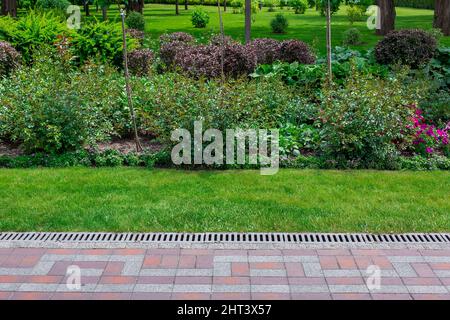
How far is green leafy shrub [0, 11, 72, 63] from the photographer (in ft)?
38.6

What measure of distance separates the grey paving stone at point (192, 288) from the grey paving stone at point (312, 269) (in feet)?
2.50

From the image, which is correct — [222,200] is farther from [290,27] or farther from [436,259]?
[290,27]

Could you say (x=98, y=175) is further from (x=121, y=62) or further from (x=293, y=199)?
(x=121, y=62)

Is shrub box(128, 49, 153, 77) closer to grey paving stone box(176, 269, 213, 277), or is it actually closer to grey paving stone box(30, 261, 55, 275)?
grey paving stone box(30, 261, 55, 275)

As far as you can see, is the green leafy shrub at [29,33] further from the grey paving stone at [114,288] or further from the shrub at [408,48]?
the grey paving stone at [114,288]

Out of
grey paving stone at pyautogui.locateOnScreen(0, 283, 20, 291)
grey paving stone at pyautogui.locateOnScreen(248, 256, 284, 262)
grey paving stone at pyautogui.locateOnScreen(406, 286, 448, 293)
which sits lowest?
grey paving stone at pyautogui.locateOnScreen(406, 286, 448, 293)

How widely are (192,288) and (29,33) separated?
367 inches

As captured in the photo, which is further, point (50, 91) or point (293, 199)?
point (50, 91)

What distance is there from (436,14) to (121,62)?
12.5 metres

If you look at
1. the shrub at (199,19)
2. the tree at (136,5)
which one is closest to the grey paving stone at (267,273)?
the shrub at (199,19)

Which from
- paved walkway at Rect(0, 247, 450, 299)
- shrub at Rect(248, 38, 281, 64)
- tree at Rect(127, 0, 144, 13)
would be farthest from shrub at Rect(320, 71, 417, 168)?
tree at Rect(127, 0, 144, 13)

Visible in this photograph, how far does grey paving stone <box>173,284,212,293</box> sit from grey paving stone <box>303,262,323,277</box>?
76cm

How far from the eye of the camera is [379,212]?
5500 mm
